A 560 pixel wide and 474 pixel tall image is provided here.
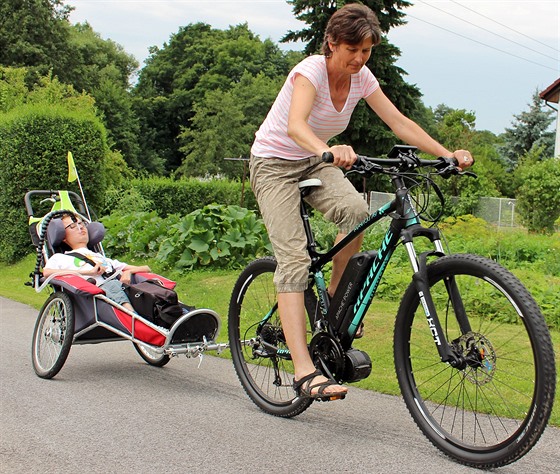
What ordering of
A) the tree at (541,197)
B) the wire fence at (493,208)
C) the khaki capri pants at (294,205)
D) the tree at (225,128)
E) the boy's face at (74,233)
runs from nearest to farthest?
the khaki capri pants at (294,205)
the boy's face at (74,233)
the tree at (541,197)
the wire fence at (493,208)
the tree at (225,128)

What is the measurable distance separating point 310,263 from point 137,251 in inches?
364

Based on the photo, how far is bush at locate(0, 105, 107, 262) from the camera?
15.1 metres

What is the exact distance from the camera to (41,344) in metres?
6.11

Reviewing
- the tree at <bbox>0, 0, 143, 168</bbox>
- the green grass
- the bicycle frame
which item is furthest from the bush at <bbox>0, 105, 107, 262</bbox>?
the tree at <bbox>0, 0, 143, 168</bbox>

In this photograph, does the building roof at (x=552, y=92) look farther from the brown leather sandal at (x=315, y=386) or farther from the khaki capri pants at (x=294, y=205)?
the brown leather sandal at (x=315, y=386)

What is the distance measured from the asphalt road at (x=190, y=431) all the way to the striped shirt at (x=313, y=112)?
1.60m

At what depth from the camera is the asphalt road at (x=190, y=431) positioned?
150 inches

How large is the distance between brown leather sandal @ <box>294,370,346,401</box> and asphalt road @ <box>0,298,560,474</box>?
0.24 meters

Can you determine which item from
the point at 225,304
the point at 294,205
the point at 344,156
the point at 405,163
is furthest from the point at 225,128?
the point at 344,156

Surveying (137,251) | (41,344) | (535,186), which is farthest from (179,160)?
(41,344)

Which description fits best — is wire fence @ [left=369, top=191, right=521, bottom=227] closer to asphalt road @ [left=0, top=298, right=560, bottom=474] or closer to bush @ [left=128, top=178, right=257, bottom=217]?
bush @ [left=128, top=178, right=257, bottom=217]

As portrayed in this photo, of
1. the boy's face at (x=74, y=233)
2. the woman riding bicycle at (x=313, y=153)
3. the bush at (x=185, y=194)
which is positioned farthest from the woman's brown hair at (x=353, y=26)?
the bush at (x=185, y=194)

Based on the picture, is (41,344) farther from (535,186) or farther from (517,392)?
(535,186)

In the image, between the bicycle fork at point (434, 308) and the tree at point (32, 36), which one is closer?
the bicycle fork at point (434, 308)
